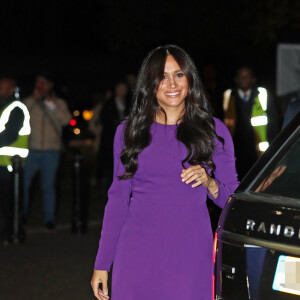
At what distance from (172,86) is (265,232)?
3.45ft

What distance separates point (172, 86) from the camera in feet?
15.1

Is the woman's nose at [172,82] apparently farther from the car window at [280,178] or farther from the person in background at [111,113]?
the person in background at [111,113]

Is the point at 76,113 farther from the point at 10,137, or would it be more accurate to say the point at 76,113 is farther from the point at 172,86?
the point at 172,86

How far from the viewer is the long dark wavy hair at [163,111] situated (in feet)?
14.8

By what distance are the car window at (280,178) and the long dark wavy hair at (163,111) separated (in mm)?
511

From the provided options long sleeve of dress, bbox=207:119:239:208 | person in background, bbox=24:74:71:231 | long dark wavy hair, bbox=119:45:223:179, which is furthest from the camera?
person in background, bbox=24:74:71:231

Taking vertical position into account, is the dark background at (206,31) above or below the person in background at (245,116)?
above

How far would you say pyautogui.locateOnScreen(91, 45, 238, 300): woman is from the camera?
4.41 m

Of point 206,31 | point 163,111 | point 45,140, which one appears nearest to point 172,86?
point 163,111

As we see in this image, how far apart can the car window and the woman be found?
0.38 metres

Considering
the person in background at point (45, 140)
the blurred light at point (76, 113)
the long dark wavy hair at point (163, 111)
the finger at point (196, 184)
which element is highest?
the long dark wavy hair at point (163, 111)

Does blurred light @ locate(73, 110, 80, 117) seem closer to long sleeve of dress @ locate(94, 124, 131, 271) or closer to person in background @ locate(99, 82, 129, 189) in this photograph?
person in background @ locate(99, 82, 129, 189)

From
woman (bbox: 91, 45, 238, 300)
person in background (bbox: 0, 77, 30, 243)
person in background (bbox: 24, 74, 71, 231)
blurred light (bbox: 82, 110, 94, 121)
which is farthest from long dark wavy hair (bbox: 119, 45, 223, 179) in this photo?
blurred light (bbox: 82, 110, 94, 121)

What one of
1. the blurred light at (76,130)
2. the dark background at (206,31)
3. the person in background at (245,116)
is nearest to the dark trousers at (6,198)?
the dark background at (206,31)
